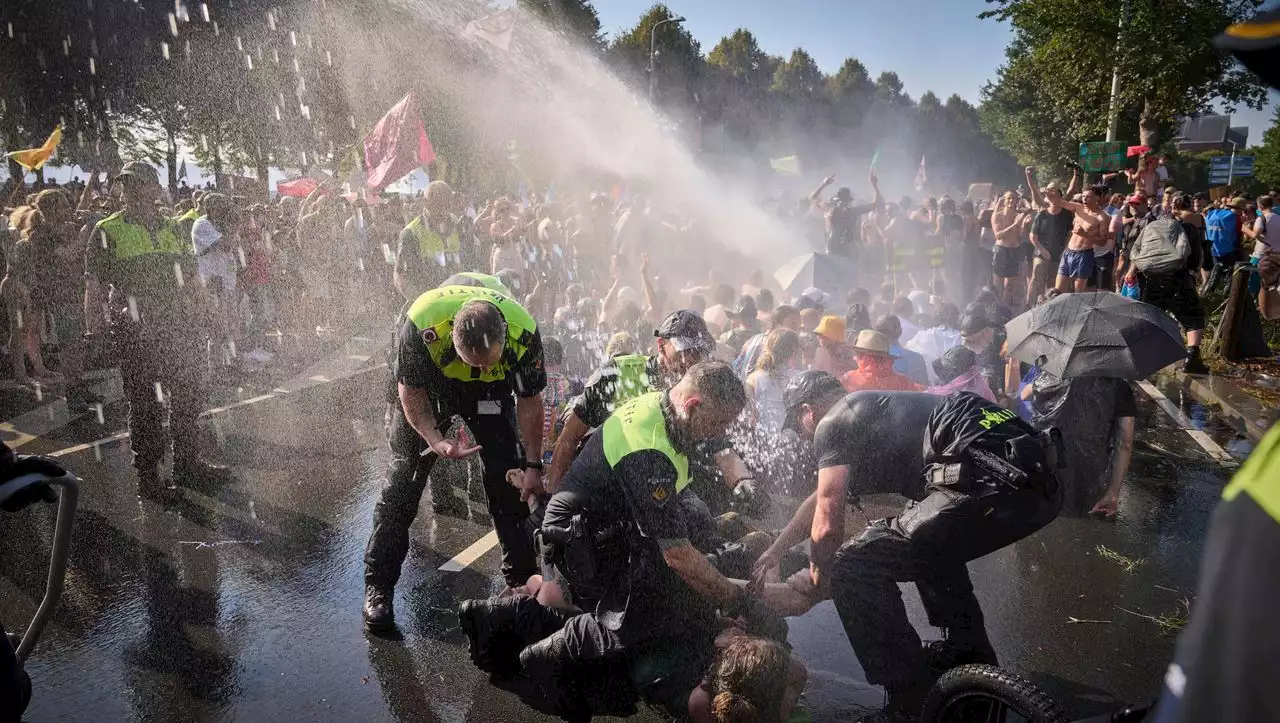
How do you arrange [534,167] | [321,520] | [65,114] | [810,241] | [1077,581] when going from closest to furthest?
1. [1077,581]
2. [321,520]
3. [810,241]
4. [65,114]
5. [534,167]

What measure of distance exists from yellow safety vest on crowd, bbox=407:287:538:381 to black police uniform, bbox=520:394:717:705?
0.87 meters

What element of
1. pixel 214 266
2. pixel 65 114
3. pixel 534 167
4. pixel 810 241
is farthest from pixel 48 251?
pixel 534 167

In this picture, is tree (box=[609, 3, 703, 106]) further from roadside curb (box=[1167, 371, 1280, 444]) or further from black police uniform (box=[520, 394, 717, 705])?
black police uniform (box=[520, 394, 717, 705])

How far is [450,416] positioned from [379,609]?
0.94 metres

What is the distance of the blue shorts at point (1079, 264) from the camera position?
9820mm

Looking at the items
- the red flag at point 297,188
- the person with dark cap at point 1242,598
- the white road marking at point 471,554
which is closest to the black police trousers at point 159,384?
the white road marking at point 471,554

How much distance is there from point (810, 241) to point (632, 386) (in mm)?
13976

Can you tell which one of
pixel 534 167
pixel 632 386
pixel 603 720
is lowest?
pixel 603 720

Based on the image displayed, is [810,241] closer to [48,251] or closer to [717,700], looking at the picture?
[48,251]

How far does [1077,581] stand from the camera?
173 inches

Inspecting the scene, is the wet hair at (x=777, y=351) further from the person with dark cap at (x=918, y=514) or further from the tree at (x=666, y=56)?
the tree at (x=666, y=56)

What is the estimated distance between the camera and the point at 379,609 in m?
3.79

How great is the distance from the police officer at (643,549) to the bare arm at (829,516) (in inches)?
12.5

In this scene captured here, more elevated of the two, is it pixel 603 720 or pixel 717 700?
pixel 717 700
